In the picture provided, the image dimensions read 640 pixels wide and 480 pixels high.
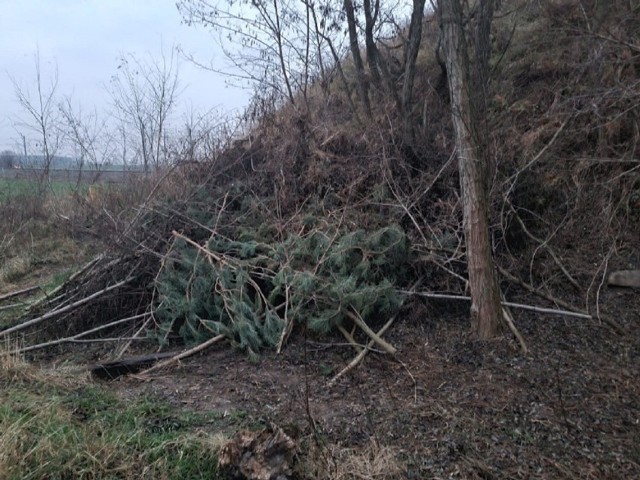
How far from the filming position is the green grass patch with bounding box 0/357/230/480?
3.44m

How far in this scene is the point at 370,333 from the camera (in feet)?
17.3

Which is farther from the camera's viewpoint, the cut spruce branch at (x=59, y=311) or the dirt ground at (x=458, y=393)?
the cut spruce branch at (x=59, y=311)

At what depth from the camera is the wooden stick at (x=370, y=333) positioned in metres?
5.15

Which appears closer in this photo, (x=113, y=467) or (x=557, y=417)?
(x=113, y=467)

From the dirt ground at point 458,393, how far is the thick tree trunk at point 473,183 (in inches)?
12.7

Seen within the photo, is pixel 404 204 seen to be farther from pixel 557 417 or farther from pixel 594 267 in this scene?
pixel 557 417

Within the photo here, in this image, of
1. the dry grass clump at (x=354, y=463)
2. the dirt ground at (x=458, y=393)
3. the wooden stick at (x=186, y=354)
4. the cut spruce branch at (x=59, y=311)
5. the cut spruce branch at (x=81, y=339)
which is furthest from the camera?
the cut spruce branch at (x=59, y=311)

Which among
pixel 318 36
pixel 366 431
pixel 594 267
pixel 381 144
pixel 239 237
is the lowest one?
pixel 366 431

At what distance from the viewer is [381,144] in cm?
726

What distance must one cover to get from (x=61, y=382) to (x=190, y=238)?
8.11ft

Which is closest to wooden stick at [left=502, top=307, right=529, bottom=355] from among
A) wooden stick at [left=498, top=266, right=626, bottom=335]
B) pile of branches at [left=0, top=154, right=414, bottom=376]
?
wooden stick at [left=498, top=266, right=626, bottom=335]

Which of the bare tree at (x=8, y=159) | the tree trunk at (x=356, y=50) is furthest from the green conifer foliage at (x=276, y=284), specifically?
the bare tree at (x=8, y=159)

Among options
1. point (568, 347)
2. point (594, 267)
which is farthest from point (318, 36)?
point (568, 347)

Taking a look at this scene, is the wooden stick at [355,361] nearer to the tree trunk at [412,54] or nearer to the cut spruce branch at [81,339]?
the cut spruce branch at [81,339]
